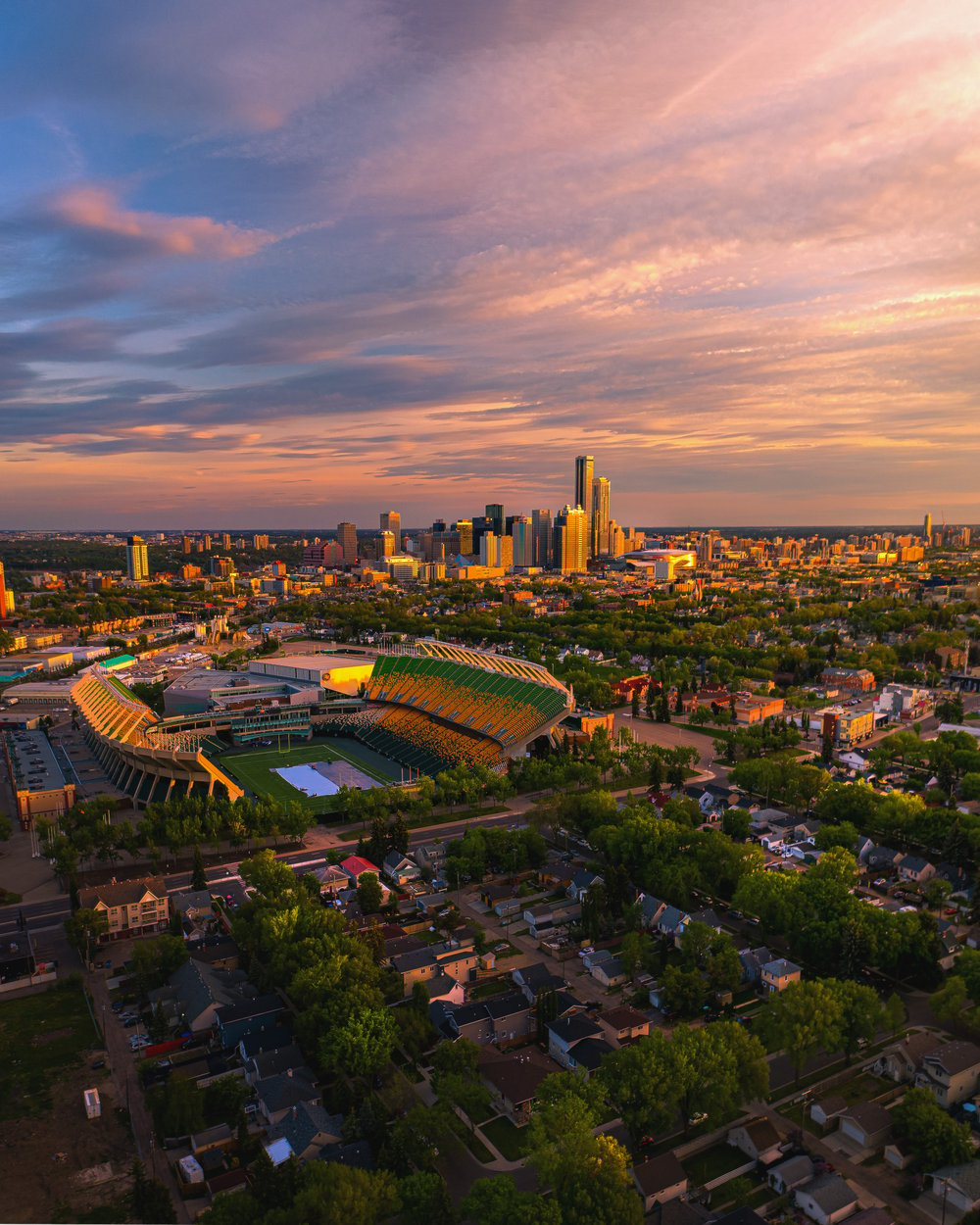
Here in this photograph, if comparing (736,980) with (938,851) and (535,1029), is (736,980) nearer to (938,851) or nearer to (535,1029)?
(535,1029)

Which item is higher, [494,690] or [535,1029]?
[494,690]

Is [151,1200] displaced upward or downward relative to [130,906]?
upward

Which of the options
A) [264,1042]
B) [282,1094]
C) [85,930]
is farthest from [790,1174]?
[85,930]

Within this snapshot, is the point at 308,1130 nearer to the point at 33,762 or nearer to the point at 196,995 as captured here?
the point at 196,995

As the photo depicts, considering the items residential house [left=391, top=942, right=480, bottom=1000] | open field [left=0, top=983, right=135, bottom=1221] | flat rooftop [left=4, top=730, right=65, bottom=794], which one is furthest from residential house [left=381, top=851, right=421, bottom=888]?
flat rooftop [left=4, top=730, right=65, bottom=794]

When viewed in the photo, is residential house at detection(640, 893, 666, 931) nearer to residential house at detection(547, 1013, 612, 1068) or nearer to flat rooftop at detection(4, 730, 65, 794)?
residential house at detection(547, 1013, 612, 1068)

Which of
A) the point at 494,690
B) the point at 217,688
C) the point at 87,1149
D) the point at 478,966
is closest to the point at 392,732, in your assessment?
the point at 494,690
